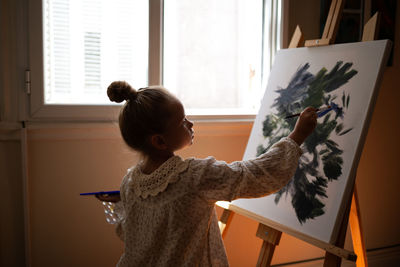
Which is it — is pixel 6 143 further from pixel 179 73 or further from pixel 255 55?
pixel 255 55

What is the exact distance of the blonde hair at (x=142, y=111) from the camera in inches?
48.8

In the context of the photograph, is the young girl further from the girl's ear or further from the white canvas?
the white canvas

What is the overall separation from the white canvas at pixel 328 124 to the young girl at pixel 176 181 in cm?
28

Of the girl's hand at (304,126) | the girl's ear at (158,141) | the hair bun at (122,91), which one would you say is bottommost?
the girl's ear at (158,141)

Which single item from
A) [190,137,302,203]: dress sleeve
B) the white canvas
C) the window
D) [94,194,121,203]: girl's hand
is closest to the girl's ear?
[190,137,302,203]: dress sleeve

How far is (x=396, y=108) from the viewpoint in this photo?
2.70m

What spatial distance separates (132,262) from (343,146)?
0.89m

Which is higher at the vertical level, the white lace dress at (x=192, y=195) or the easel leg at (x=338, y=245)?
the white lace dress at (x=192, y=195)

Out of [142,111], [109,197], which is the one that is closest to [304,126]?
[142,111]

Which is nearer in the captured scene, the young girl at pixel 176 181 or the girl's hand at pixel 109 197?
the young girl at pixel 176 181

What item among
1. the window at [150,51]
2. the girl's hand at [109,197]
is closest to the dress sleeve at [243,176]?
the girl's hand at [109,197]

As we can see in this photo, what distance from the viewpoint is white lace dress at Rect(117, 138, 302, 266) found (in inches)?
48.5

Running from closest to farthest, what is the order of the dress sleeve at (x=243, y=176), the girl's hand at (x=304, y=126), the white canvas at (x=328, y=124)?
the dress sleeve at (x=243, y=176), the girl's hand at (x=304, y=126), the white canvas at (x=328, y=124)

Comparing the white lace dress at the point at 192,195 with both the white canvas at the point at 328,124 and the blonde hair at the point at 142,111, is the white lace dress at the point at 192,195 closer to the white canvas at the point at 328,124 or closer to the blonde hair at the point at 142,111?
the blonde hair at the point at 142,111
